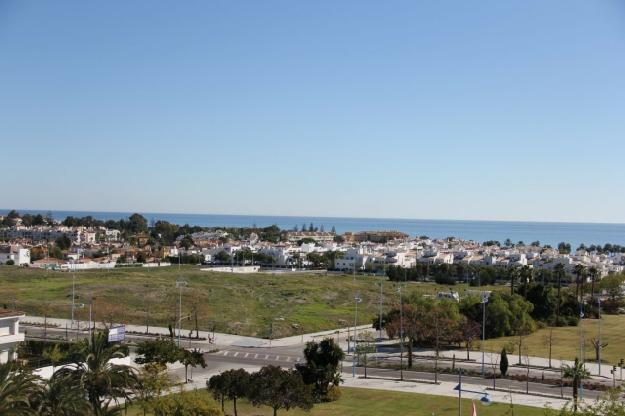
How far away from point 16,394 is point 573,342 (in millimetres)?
63390

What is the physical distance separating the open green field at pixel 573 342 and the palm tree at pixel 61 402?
49304 millimetres

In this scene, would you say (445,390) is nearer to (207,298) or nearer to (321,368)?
(321,368)

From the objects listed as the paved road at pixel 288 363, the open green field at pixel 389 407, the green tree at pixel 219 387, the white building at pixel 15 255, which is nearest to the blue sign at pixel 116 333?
the paved road at pixel 288 363

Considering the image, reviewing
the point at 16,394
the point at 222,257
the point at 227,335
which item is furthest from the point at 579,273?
the point at 222,257

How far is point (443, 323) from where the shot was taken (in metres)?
66.8

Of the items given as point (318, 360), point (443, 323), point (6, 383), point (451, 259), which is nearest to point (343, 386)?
point (318, 360)

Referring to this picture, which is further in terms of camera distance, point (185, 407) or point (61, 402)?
point (185, 407)

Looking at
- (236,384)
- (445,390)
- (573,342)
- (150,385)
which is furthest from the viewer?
(573,342)

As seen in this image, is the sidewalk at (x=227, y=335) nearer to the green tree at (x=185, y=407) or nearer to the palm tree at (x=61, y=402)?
the green tree at (x=185, y=407)

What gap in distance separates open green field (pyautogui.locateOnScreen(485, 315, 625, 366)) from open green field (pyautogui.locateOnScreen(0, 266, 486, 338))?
16.2m

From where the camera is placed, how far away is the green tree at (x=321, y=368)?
45656 mm

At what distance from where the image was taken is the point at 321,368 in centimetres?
4575

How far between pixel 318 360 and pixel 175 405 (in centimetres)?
1572

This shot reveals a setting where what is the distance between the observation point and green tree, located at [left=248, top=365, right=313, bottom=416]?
1473 inches
